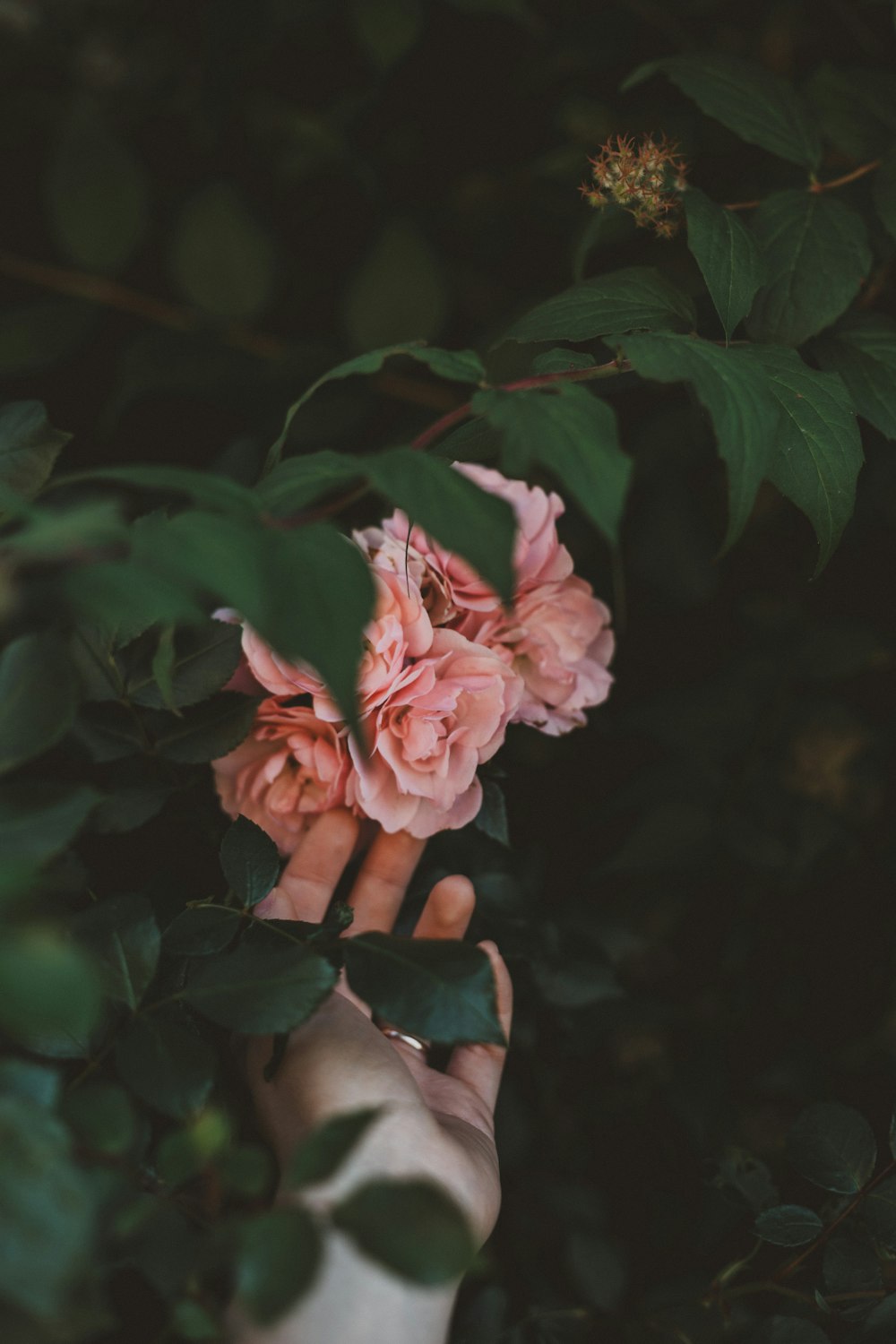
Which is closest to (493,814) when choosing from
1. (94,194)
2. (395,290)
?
(395,290)

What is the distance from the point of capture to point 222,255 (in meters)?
0.92

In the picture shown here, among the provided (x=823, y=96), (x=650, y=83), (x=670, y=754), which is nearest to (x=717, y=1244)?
(x=670, y=754)

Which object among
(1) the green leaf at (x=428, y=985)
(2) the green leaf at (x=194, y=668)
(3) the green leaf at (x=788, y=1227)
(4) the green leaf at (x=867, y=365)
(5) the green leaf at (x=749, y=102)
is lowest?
→ (3) the green leaf at (x=788, y=1227)

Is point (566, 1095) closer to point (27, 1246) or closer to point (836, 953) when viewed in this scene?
point (836, 953)

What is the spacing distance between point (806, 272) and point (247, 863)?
16.6 inches

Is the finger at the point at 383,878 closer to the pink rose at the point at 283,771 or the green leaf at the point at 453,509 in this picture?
the pink rose at the point at 283,771

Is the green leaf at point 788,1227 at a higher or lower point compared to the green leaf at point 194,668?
lower

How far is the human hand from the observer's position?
425 mm

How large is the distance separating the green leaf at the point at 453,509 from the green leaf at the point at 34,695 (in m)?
0.15

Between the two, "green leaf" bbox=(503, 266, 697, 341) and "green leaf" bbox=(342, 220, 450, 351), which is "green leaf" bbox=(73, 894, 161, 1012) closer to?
"green leaf" bbox=(503, 266, 697, 341)

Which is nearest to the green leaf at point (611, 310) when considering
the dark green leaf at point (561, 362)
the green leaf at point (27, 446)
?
the dark green leaf at point (561, 362)

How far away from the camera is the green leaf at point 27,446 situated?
502 millimetres

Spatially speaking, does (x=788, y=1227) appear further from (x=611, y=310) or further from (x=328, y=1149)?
(x=611, y=310)

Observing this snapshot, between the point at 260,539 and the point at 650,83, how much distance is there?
2.59 ft
